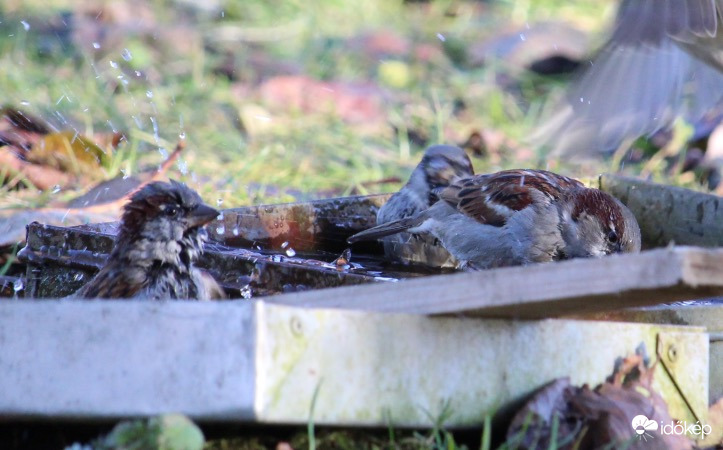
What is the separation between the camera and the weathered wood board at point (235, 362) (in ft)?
6.64

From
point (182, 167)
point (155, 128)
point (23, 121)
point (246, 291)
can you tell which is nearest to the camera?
point (246, 291)

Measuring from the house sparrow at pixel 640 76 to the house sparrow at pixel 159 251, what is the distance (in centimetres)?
181

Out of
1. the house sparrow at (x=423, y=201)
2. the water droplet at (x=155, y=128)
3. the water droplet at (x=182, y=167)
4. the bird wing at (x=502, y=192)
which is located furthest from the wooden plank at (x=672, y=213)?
the water droplet at (x=155, y=128)

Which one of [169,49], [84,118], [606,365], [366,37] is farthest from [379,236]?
[366,37]

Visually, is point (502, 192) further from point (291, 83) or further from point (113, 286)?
point (291, 83)

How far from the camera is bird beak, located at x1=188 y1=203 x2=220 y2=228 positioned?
10.1ft

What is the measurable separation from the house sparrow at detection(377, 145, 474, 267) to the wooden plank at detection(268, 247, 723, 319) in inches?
71.5

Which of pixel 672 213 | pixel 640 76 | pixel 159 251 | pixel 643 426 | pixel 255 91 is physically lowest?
pixel 643 426

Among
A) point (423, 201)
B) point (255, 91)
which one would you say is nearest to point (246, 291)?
point (423, 201)

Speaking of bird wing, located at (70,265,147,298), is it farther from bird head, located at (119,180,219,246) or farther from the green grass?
the green grass

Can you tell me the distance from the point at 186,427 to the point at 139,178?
2.84 meters

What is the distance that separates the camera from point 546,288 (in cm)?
217

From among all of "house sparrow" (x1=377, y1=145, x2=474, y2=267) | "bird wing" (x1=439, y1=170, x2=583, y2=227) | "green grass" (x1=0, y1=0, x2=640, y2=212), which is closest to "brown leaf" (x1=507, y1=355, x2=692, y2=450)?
"bird wing" (x1=439, y1=170, x2=583, y2=227)

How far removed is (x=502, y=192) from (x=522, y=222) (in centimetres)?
19
